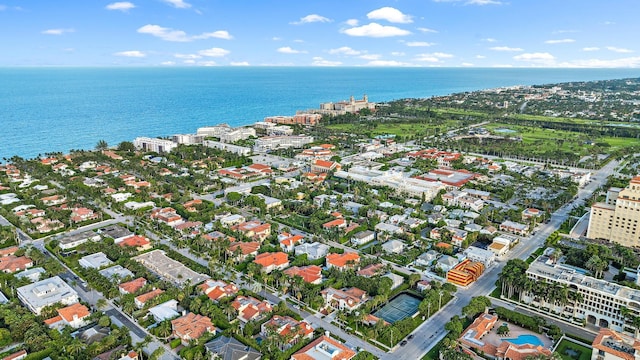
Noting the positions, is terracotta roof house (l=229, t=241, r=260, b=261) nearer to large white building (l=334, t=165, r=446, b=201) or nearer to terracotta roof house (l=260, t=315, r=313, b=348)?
terracotta roof house (l=260, t=315, r=313, b=348)

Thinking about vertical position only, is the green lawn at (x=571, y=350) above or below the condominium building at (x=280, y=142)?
below

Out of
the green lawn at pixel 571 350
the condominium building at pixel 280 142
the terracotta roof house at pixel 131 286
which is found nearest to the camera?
the green lawn at pixel 571 350

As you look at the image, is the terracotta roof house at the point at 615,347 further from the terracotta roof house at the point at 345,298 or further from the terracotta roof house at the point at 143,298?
the terracotta roof house at the point at 143,298

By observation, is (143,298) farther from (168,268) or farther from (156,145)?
(156,145)

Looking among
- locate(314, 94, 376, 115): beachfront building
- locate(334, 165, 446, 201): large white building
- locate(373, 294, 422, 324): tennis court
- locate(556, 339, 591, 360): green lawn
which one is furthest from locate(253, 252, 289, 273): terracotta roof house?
locate(314, 94, 376, 115): beachfront building

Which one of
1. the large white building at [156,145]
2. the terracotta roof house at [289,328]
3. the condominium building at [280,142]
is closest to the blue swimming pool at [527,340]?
the terracotta roof house at [289,328]

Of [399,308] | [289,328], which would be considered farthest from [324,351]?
[399,308]

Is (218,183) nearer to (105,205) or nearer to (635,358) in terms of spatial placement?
(105,205)
